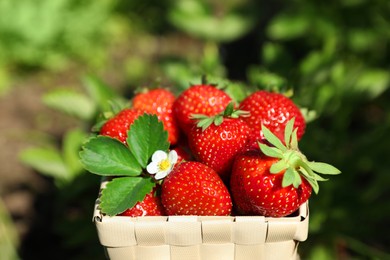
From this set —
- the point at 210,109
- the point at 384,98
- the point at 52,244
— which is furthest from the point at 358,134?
the point at 210,109

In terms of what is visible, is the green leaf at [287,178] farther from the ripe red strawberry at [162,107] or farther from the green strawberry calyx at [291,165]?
the ripe red strawberry at [162,107]

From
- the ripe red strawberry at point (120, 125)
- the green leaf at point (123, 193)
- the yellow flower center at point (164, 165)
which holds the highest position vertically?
the ripe red strawberry at point (120, 125)

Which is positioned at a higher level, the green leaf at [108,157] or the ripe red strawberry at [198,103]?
the ripe red strawberry at [198,103]

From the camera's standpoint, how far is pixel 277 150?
0.96 metres

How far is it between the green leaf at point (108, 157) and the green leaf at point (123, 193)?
0.05 ft

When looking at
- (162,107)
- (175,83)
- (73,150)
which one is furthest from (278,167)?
(175,83)

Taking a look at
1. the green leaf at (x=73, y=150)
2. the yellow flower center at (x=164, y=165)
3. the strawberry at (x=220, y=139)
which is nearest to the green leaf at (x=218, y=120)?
the strawberry at (x=220, y=139)

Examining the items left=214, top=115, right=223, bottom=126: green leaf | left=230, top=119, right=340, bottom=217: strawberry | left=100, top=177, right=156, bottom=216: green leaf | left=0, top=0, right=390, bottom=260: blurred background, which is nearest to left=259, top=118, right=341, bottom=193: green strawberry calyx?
left=230, top=119, right=340, bottom=217: strawberry

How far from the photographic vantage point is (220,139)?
1049mm

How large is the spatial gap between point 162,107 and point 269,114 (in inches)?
9.0

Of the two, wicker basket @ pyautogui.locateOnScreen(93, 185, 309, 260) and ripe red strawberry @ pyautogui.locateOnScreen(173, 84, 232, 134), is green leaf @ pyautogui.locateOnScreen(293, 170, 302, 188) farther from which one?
ripe red strawberry @ pyautogui.locateOnScreen(173, 84, 232, 134)

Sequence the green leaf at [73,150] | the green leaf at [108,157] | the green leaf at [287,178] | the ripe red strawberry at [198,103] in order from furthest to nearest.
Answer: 1. the green leaf at [73,150]
2. the ripe red strawberry at [198,103]
3. the green leaf at [108,157]
4. the green leaf at [287,178]

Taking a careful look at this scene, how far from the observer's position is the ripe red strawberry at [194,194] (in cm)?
99

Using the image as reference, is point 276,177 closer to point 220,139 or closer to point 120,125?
point 220,139
